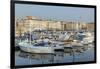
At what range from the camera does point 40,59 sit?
2.24 meters

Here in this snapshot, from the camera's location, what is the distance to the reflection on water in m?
2.18

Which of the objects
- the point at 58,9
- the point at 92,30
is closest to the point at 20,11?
the point at 58,9

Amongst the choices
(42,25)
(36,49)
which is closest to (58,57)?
(36,49)

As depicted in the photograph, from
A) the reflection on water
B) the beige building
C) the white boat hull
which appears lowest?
the reflection on water

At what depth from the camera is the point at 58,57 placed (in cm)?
231

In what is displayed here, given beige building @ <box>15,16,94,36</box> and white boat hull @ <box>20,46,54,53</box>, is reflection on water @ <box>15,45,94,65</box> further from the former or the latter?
beige building @ <box>15,16,94,36</box>

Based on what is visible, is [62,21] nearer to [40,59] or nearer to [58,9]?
[58,9]

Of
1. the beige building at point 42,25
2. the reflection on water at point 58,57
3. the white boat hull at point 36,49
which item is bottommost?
the reflection on water at point 58,57

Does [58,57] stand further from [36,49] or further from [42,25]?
[42,25]

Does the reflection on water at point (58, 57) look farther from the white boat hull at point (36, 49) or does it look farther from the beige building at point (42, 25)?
the beige building at point (42, 25)

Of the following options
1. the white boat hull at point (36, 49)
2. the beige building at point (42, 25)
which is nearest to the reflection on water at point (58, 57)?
the white boat hull at point (36, 49)

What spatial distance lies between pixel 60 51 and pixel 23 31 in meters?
0.49

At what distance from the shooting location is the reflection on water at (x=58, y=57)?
7.14ft

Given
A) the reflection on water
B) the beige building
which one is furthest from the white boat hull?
the beige building
